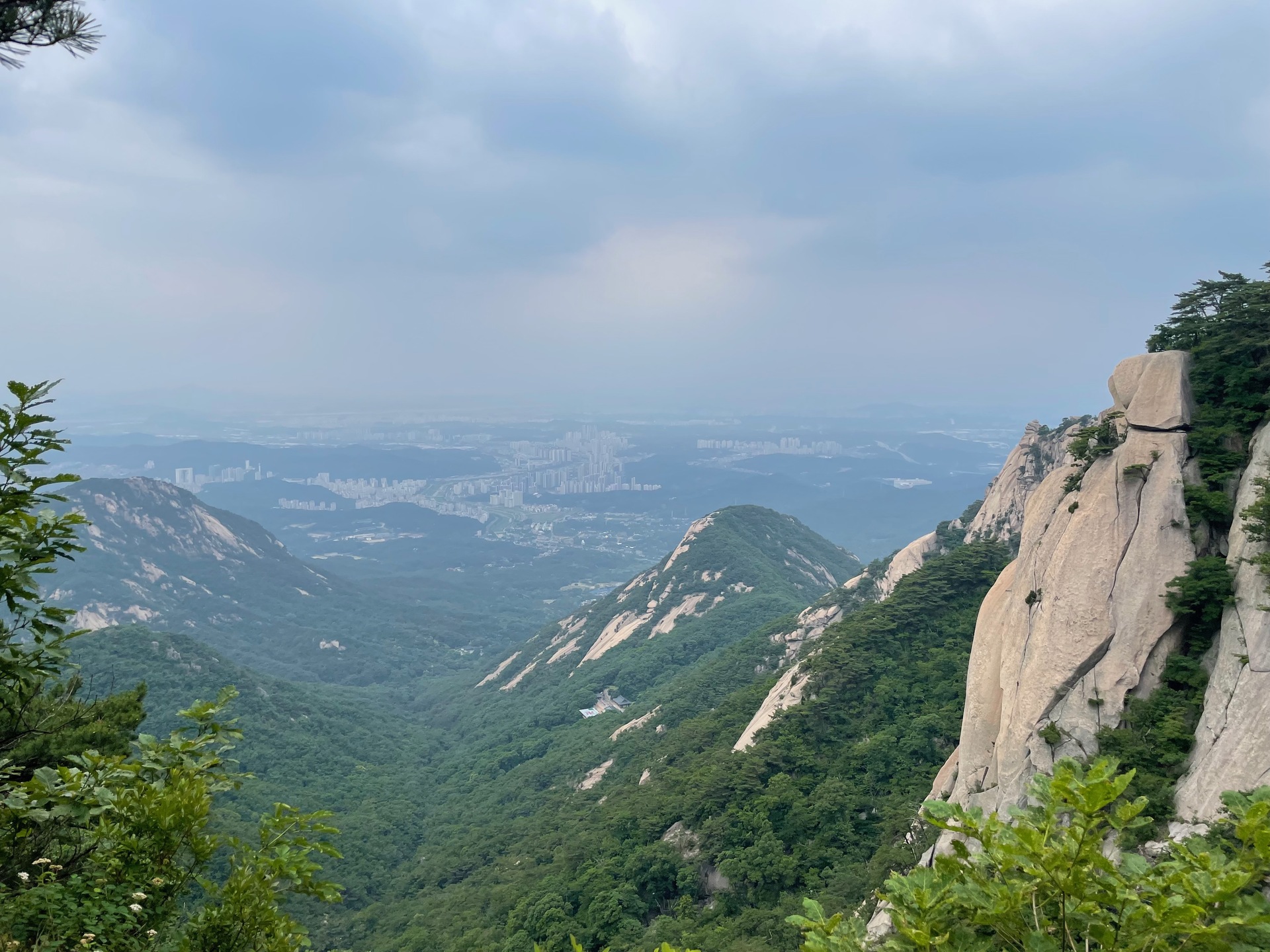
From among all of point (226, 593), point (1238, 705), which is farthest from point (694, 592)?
point (226, 593)

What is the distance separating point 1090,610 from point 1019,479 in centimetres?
3020

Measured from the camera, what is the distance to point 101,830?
512 centimetres

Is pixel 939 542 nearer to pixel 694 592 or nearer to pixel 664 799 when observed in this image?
pixel 664 799

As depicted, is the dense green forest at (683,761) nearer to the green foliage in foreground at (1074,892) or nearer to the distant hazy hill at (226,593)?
the green foliage in foreground at (1074,892)

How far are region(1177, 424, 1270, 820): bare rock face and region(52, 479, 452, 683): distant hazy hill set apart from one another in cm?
11814

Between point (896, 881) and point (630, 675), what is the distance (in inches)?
Answer: 2841

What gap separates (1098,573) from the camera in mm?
16656

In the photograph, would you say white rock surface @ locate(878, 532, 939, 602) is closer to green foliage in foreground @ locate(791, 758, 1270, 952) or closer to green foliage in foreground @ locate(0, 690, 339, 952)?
green foliage in foreground @ locate(791, 758, 1270, 952)

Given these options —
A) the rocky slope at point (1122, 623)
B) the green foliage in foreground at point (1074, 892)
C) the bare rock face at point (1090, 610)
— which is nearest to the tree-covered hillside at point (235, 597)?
the bare rock face at point (1090, 610)

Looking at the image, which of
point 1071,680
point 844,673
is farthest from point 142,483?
point 1071,680

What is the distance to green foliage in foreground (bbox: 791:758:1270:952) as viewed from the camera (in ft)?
11.9

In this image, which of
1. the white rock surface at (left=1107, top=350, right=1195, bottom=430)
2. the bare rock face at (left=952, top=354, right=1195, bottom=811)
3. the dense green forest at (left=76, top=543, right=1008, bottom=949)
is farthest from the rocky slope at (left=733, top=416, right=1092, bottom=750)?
the bare rock face at (left=952, top=354, right=1195, bottom=811)

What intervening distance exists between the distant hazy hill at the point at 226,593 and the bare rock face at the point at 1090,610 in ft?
371

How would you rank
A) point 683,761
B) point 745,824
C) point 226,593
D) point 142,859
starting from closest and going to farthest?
1. point 142,859
2. point 745,824
3. point 683,761
4. point 226,593
